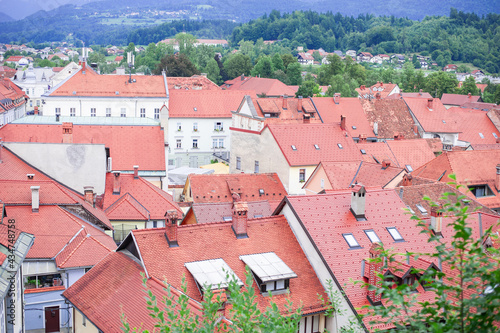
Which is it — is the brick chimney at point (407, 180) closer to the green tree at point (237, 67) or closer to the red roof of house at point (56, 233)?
the red roof of house at point (56, 233)

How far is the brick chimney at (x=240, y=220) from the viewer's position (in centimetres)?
2309

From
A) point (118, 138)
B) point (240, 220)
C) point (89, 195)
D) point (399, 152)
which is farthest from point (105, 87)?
point (240, 220)

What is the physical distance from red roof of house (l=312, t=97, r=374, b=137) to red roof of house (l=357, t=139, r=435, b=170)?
1089 cm

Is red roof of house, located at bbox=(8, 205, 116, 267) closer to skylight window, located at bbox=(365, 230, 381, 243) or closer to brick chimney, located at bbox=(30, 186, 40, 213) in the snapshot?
brick chimney, located at bbox=(30, 186, 40, 213)

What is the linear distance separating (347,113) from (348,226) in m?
41.1

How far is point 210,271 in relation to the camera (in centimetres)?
2089

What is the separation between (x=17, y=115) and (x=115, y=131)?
200 feet

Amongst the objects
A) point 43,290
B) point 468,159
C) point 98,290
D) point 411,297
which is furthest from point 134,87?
point 411,297

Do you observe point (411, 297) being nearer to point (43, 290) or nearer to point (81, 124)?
point (43, 290)

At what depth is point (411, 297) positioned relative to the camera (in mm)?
10758

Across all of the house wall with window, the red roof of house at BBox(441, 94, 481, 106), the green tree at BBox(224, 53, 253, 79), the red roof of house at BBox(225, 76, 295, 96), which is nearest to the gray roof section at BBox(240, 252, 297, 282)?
the house wall with window

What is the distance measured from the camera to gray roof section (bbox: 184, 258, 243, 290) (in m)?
20.1

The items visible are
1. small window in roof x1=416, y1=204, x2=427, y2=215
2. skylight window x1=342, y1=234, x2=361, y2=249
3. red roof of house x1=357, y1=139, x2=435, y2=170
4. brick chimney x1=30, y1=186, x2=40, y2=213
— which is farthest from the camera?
red roof of house x1=357, y1=139, x2=435, y2=170

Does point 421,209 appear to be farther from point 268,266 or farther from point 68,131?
point 68,131
